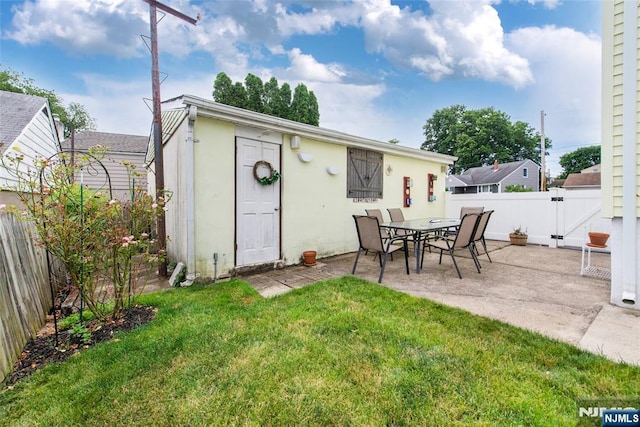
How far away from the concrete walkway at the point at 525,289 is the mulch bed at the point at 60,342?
143 cm

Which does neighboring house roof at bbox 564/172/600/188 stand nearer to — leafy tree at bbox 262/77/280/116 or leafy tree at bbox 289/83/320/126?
leafy tree at bbox 289/83/320/126

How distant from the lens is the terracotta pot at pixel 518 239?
6.60m

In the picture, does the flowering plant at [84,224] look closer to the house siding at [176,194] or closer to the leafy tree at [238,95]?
the house siding at [176,194]

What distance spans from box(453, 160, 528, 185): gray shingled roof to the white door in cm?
2503

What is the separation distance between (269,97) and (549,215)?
1746 centimetres

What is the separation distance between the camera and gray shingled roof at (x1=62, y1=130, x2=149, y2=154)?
13634 mm

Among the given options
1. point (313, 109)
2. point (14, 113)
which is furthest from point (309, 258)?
point (313, 109)

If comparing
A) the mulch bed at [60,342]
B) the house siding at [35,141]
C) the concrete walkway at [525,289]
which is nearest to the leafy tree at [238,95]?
the house siding at [35,141]

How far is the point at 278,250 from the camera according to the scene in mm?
4754

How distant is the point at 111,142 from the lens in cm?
1414

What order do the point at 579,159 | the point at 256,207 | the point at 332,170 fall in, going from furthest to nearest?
the point at 579,159 < the point at 332,170 < the point at 256,207

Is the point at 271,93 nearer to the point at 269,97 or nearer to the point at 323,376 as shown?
the point at 269,97

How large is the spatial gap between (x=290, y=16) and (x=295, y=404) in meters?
8.36

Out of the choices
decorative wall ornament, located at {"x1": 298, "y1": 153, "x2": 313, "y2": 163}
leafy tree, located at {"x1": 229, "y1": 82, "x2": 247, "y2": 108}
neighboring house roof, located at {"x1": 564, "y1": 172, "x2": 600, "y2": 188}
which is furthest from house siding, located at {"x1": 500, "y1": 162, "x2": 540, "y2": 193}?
decorative wall ornament, located at {"x1": 298, "y1": 153, "x2": 313, "y2": 163}
